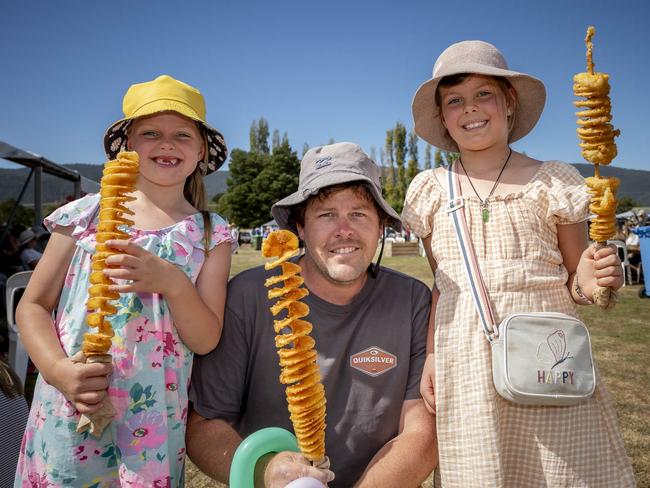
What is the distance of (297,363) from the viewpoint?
1682mm

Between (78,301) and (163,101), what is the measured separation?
0.99m

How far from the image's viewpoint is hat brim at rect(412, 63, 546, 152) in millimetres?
2402

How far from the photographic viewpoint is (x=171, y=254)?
2.12 metres

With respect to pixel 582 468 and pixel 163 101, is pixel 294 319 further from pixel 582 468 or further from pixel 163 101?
pixel 582 468

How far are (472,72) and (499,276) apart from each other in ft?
3.44

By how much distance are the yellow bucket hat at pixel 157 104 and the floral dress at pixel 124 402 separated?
1.70 ft

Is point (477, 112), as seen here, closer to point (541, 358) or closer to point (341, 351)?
point (541, 358)

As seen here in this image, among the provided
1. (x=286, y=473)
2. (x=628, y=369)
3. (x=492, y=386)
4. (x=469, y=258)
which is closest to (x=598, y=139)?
(x=469, y=258)

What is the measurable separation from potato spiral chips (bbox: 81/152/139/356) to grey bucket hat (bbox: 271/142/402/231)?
0.81 metres

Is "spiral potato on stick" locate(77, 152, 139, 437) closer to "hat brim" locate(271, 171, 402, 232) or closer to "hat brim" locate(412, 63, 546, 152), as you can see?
"hat brim" locate(271, 171, 402, 232)

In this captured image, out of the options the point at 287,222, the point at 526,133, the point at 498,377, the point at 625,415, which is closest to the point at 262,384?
the point at 287,222

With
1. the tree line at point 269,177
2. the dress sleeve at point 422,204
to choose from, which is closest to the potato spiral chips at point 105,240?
the dress sleeve at point 422,204

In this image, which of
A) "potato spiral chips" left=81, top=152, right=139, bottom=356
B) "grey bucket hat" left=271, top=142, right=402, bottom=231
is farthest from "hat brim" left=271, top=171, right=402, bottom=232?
"potato spiral chips" left=81, top=152, right=139, bottom=356

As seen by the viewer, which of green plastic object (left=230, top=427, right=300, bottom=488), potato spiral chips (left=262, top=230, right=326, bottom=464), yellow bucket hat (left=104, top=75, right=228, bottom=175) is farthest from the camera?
yellow bucket hat (left=104, top=75, right=228, bottom=175)
